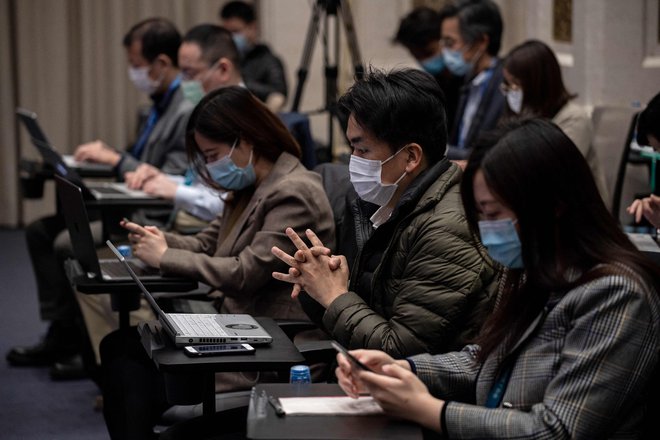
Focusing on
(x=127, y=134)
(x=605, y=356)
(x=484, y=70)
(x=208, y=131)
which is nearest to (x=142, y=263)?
(x=208, y=131)

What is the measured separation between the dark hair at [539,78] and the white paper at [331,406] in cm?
259

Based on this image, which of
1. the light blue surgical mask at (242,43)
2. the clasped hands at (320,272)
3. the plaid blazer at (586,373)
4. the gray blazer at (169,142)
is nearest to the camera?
the plaid blazer at (586,373)

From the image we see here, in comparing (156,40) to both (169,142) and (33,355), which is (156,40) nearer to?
(169,142)

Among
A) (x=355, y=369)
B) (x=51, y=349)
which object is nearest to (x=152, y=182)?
(x=51, y=349)

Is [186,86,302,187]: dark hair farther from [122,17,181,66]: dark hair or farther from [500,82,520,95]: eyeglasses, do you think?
[122,17,181,66]: dark hair

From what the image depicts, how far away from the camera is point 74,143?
7.61m

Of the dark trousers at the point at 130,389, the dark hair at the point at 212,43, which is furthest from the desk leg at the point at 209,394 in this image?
the dark hair at the point at 212,43

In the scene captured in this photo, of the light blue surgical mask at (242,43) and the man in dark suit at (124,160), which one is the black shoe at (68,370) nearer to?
the man in dark suit at (124,160)

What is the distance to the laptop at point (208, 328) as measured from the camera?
87.0 inches

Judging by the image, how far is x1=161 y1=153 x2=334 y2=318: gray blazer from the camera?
2.89 m

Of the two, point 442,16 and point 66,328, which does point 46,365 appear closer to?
point 66,328

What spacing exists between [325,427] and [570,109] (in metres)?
2.76

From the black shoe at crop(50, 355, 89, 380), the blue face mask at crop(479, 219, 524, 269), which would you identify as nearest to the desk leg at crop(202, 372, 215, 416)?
the blue face mask at crop(479, 219, 524, 269)

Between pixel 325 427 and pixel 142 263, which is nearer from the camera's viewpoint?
pixel 325 427
